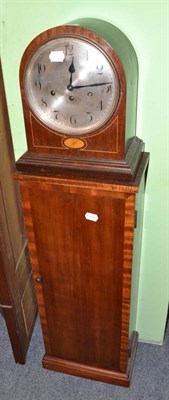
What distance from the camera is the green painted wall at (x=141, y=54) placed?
1.06 metres

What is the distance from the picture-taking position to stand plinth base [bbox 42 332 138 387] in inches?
62.9

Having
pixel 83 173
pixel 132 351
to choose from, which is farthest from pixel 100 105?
pixel 132 351

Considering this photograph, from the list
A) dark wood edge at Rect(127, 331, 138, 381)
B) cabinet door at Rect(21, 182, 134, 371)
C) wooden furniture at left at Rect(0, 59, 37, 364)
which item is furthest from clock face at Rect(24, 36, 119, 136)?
dark wood edge at Rect(127, 331, 138, 381)

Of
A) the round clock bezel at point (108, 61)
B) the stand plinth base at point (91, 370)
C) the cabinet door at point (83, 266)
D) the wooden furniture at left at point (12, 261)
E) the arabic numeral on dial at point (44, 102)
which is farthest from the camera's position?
the stand plinth base at point (91, 370)

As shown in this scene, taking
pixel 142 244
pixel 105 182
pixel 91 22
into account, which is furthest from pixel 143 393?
pixel 91 22

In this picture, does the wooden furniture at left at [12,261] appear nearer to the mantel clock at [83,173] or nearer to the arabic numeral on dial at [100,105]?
the mantel clock at [83,173]

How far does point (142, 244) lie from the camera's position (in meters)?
1.49

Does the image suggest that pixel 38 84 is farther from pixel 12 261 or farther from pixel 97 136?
pixel 12 261

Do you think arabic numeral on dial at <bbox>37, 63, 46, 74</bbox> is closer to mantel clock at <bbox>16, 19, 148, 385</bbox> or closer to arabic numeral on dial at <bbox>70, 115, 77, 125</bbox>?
mantel clock at <bbox>16, 19, 148, 385</bbox>

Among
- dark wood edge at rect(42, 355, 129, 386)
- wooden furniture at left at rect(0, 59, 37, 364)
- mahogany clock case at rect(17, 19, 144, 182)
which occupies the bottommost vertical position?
dark wood edge at rect(42, 355, 129, 386)

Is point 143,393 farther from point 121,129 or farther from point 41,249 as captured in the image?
point 121,129

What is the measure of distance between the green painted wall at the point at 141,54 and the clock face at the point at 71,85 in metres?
0.24

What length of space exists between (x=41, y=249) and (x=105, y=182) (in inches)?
15.6

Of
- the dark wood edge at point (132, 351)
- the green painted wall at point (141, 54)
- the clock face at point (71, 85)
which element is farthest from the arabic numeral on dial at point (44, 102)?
the dark wood edge at point (132, 351)
